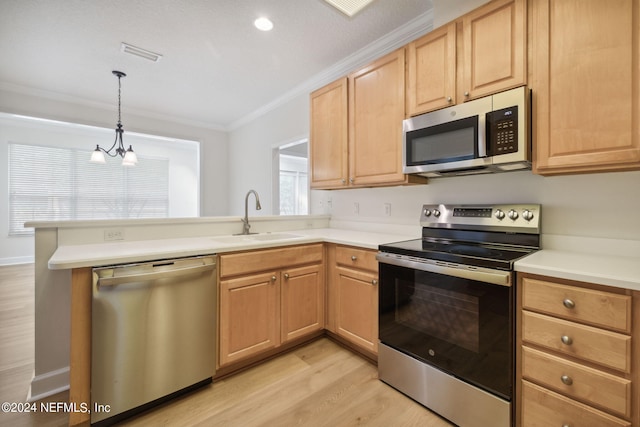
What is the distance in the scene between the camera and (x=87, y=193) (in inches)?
231

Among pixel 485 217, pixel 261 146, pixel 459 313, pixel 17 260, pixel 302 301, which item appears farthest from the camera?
pixel 17 260

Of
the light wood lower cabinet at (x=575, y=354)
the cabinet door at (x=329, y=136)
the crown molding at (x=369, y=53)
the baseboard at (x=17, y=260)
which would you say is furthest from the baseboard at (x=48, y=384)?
the baseboard at (x=17, y=260)

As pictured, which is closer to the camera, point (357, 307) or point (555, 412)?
point (555, 412)

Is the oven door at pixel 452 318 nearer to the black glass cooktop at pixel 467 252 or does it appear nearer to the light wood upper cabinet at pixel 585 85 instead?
the black glass cooktop at pixel 467 252

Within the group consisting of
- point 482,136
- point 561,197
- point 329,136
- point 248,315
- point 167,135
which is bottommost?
point 248,315

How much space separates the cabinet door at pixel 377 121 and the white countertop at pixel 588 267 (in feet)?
3.25

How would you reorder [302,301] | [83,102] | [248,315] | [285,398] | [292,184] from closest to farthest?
[285,398], [248,315], [302,301], [83,102], [292,184]

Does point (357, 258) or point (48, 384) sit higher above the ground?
point (357, 258)

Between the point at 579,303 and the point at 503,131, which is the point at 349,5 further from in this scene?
the point at 579,303

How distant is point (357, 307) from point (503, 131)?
1.44m

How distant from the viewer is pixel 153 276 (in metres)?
1.52

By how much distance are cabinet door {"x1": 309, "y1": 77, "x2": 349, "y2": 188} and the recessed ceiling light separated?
0.68 m

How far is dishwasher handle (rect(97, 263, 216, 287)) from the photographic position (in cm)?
140

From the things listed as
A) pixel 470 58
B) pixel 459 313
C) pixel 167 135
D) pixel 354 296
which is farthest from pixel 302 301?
pixel 167 135
